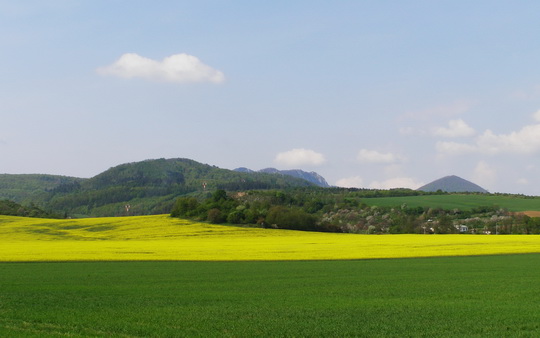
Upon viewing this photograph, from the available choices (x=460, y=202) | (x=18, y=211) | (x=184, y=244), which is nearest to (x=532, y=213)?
(x=460, y=202)

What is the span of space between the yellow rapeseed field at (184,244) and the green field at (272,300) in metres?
8.45

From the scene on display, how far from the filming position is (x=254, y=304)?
20328 mm

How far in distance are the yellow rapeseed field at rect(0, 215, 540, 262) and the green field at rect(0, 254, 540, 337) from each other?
8452 mm

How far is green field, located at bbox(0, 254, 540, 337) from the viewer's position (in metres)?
15.8

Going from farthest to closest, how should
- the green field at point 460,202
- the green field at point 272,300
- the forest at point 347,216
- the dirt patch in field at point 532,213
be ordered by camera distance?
the green field at point 460,202 → the dirt patch in field at point 532,213 → the forest at point 347,216 → the green field at point 272,300

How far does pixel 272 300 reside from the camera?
21.3m

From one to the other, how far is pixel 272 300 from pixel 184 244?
37321 millimetres

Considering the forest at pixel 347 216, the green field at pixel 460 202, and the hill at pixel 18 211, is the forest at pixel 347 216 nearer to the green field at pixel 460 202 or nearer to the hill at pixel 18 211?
the green field at pixel 460 202

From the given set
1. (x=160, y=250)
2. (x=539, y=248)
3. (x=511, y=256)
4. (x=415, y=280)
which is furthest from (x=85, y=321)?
(x=539, y=248)

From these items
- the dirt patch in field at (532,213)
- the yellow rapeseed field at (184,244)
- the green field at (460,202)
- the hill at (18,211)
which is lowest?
the yellow rapeseed field at (184,244)

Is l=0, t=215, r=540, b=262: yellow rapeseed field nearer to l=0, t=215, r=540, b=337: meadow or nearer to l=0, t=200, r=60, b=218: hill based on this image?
l=0, t=215, r=540, b=337: meadow

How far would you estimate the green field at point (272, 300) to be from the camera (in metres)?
15.8

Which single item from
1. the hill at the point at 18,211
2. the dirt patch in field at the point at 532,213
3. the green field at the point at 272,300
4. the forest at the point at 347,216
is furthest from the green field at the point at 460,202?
the green field at the point at 272,300

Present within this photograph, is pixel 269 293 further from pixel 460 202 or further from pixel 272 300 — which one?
pixel 460 202
